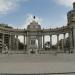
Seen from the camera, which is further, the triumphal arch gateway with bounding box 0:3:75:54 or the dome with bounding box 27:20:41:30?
the dome with bounding box 27:20:41:30

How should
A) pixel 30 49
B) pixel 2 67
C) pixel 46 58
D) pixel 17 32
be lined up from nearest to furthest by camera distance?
1. pixel 2 67
2. pixel 46 58
3. pixel 30 49
4. pixel 17 32

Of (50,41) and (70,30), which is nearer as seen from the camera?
(70,30)

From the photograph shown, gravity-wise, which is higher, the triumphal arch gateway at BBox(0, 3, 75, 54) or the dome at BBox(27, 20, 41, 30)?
the dome at BBox(27, 20, 41, 30)

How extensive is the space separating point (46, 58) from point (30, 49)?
26226mm

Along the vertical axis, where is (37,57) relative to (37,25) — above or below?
below

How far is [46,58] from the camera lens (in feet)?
138

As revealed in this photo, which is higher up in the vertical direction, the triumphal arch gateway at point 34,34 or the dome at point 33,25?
the dome at point 33,25

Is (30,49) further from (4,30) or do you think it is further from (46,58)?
(46,58)

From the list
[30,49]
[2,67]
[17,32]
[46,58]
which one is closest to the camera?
[2,67]

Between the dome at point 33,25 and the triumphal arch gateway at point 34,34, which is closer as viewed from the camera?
the triumphal arch gateway at point 34,34

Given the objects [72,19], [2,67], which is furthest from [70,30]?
Result: [2,67]

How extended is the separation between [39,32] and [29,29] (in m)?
Answer: 3.50

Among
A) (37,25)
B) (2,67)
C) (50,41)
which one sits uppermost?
(37,25)

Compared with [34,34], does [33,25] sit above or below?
above
